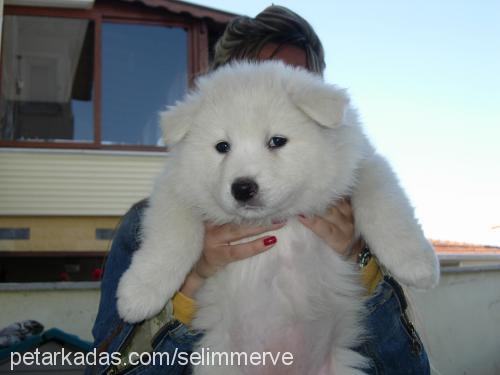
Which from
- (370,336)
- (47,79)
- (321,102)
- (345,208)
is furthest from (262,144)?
(47,79)

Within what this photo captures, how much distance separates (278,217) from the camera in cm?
245

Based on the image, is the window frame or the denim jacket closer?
the denim jacket

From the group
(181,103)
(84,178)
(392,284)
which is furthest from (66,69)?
(392,284)

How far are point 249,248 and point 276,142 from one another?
45cm

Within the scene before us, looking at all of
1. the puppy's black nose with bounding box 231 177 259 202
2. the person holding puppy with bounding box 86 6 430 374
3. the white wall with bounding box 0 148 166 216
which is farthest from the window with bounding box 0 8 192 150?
the puppy's black nose with bounding box 231 177 259 202

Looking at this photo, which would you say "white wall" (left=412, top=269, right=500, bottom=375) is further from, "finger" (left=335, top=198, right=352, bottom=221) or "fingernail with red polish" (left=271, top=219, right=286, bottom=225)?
"fingernail with red polish" (left=271, top=219, right=286, bottom=225)

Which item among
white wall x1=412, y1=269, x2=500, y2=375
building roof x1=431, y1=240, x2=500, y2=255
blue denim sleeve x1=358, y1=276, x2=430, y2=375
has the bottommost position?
building roof x1=431, y1=240, x2=500, y2=255

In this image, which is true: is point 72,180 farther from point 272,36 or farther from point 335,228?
point 335,228

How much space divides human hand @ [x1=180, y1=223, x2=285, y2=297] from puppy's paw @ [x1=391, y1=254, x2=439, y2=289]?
20.9 inches

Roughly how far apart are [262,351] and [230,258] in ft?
1.29

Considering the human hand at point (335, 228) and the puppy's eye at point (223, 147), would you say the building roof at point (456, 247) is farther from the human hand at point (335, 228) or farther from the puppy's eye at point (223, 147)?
the puppy's eye at point (223, 147)

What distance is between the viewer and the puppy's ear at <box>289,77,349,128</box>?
2254 millimetres

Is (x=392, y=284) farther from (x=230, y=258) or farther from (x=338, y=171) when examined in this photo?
(x=230, y=258)

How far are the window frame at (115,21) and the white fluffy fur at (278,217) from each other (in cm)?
649
